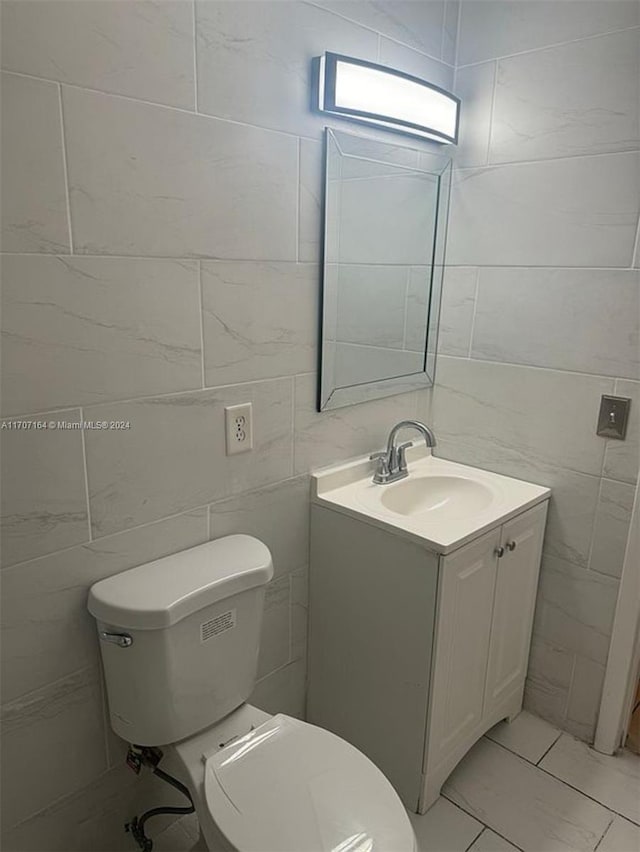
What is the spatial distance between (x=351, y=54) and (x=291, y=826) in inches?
68.4

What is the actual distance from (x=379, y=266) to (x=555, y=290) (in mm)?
512

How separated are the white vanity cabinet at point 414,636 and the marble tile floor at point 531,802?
91 mm

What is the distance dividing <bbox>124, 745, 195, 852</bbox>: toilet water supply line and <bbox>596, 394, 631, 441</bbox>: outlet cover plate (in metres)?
1.40

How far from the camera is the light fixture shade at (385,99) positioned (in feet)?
4.67

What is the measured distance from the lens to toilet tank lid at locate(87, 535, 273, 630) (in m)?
1.19

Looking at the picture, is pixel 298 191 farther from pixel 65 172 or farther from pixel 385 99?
pixel 65 172

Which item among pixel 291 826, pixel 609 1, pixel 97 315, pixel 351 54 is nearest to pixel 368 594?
pixel 291 826

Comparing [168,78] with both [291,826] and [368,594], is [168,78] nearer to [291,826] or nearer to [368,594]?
[368,594]

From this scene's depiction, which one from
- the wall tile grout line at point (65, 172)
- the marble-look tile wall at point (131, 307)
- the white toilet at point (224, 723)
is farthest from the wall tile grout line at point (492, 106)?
the white toilet at point (224, 723)

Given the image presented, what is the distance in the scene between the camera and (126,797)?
1.45 metres

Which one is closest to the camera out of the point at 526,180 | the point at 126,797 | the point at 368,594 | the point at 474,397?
the point at 126,797

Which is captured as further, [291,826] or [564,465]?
[564,465]

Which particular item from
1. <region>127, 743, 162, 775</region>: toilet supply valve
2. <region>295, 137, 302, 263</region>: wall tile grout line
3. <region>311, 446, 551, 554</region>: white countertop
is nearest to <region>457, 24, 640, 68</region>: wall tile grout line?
<region>295, 137, 302, 263</region>: wall tile grout line

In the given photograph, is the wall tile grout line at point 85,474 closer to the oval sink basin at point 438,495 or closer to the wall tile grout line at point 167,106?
the wall tile grout line at point 167,106
